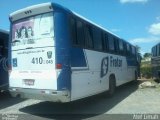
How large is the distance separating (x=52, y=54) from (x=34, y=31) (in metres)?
1.13

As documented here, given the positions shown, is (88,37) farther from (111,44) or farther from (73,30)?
(111,44)

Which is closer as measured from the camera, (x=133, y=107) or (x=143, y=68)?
(x=133, y=107)

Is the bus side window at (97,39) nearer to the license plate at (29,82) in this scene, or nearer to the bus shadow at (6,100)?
the license plate at (29,82)

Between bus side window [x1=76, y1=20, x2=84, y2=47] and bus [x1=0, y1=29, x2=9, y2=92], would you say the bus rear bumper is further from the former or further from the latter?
bus [x1=0, y1=29, x2=9, y2=92]

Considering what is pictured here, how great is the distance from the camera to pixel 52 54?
8695 millimetres

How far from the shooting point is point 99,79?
37.3ft

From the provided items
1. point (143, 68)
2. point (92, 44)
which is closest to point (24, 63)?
point (92, 44)

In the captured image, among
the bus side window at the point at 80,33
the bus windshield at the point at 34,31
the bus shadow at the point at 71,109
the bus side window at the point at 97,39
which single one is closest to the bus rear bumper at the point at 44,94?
the bus shadow at the point at 71,109

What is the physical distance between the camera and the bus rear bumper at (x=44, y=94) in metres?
8.48

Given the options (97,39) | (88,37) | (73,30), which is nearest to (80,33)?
(73,30)

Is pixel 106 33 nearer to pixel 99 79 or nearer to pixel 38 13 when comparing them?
pixel 99 79

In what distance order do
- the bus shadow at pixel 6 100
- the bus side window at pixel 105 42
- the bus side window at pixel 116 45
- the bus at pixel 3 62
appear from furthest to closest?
the bus side window at pixel 116 45 → the bus side window at pixel 105 42 → the bus at pixel 3 62 → the bus shadow at pixel 6 100

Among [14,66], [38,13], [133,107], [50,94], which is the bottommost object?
[133,107]

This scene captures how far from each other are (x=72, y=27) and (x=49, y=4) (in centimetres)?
104
